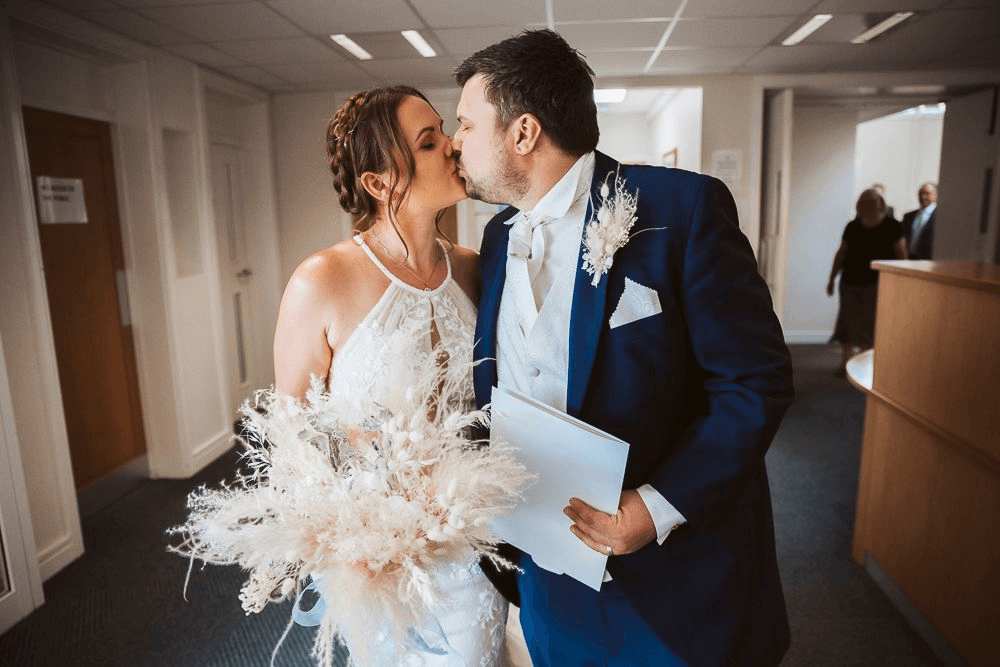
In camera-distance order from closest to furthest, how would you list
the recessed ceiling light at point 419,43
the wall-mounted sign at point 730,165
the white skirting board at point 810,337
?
the recessed ceiling light at point 419,43, the wall-mounted sign at point 730,165, the white skirting board at point 810,337

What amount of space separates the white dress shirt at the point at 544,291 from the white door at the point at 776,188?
4768mm

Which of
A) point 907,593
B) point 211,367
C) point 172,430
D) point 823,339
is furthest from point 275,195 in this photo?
point 823,339

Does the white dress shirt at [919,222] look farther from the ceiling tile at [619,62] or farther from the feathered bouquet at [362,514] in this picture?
the feathered bouquet at [362,514]

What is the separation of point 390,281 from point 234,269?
4.51 m

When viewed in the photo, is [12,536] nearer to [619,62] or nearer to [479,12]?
[479,12]

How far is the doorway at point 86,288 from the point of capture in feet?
11.8

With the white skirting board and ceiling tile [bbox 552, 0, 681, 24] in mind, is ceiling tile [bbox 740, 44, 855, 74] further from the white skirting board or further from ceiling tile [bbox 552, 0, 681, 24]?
the white skirting board

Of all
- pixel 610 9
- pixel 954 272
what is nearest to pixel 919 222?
pixel 610 9

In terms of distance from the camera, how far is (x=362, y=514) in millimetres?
866

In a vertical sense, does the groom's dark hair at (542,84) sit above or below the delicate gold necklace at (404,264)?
above

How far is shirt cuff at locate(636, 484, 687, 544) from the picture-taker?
1.15 meters

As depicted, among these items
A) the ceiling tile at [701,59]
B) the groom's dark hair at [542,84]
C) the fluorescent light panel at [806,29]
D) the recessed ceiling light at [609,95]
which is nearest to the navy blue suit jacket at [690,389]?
the groom's dark hair at [542,84]

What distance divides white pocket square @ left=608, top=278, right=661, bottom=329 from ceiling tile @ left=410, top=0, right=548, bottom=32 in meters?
2.99

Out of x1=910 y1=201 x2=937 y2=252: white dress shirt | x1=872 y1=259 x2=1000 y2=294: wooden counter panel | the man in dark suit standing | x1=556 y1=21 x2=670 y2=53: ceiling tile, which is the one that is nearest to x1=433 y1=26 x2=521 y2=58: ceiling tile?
x1=556 y1=21 x2=670 y2=53: ceiling tile
